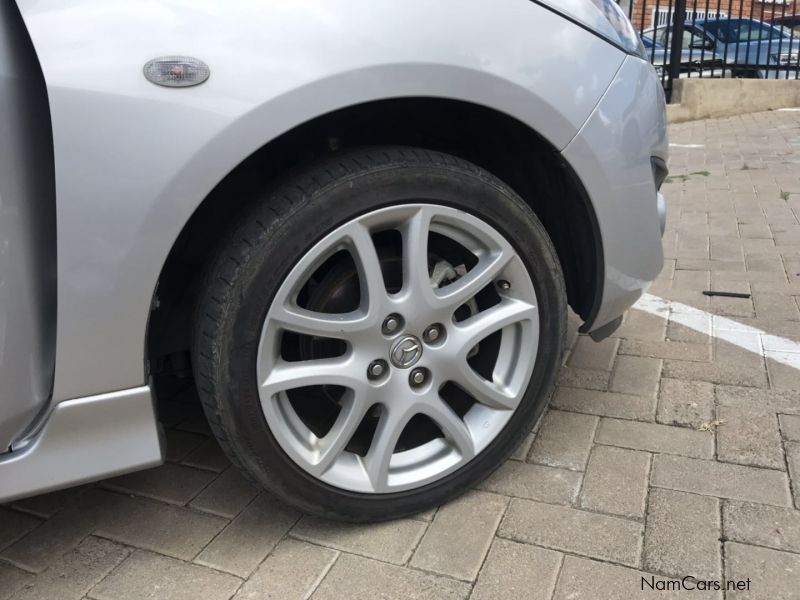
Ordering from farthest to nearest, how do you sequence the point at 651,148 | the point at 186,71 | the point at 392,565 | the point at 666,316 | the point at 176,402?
the point at 666,316, the point at 176,402, the point at 651,148, the point at 392,565, the point at 186,71

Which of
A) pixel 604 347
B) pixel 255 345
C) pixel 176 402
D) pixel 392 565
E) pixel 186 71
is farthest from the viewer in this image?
pixel 604 347

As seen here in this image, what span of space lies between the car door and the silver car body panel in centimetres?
5

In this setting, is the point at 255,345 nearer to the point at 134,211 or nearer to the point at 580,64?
the point at 134,211

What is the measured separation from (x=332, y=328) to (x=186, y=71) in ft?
2.03

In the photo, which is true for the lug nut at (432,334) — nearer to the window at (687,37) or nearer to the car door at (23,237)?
the car door at (23,237)

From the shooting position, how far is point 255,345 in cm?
159

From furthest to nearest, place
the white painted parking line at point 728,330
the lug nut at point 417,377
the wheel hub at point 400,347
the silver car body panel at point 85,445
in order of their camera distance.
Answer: the white painted parking line at point 728,330
the lug nut at point 417,377
the wheel hub at point 400,347
the silver car body panel at point 85,445

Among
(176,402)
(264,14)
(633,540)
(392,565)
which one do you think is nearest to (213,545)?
(392,565)

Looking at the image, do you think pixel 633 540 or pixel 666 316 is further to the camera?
pixel 666 316

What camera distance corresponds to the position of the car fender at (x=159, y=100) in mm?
1342

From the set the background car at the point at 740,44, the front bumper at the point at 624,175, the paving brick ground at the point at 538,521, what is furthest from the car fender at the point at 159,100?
the background car at the point at 740,44

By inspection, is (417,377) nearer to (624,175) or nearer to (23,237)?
(624,175)

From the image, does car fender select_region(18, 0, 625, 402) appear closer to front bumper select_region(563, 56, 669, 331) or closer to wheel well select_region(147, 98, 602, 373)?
wheel well select_region(147, 98, 602, 373)

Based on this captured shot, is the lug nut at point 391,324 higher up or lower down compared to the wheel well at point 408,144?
lower down
